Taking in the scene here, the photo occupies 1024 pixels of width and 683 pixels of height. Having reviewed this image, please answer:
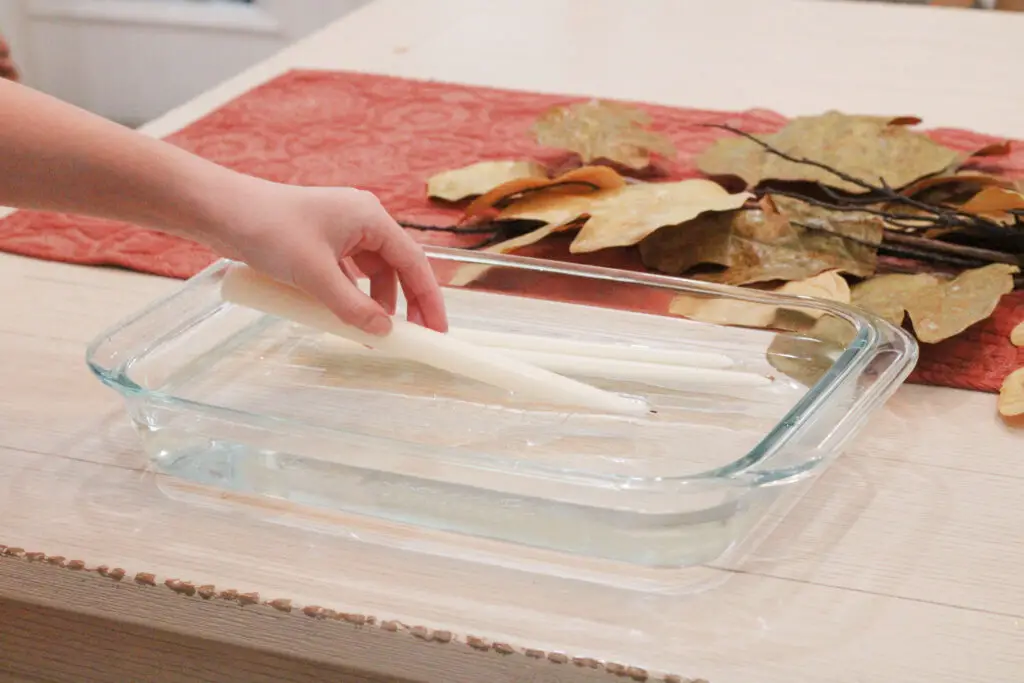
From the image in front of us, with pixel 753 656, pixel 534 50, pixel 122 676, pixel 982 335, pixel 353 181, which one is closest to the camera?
pixel 753 656

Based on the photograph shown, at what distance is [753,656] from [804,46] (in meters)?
1.04

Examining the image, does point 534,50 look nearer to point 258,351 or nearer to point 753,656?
point 258,351

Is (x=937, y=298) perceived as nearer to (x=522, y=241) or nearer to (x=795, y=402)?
(x=795, y=402)

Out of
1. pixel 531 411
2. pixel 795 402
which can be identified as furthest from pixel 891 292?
pixel 531 411

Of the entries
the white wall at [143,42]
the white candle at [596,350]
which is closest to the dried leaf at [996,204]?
the white candle at [596,350]

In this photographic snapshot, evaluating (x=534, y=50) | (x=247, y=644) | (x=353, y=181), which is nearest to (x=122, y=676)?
(x=247, y=644)

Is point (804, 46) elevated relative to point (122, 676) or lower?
elevated

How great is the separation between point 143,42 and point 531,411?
7.15 ft

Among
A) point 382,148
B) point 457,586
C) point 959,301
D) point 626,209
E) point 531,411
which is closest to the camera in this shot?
point 457,586

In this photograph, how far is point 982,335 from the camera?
0.68 meters

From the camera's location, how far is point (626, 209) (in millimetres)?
775

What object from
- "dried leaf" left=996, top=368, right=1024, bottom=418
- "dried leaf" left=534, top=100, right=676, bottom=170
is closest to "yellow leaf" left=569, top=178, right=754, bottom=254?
"dried leaf" left=534, top=100, right=676, bottom=170

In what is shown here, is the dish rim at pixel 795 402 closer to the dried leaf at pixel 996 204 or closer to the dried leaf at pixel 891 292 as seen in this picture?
the dried leaf at pixel 891 292

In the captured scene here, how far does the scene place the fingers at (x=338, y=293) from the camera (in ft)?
1.71
